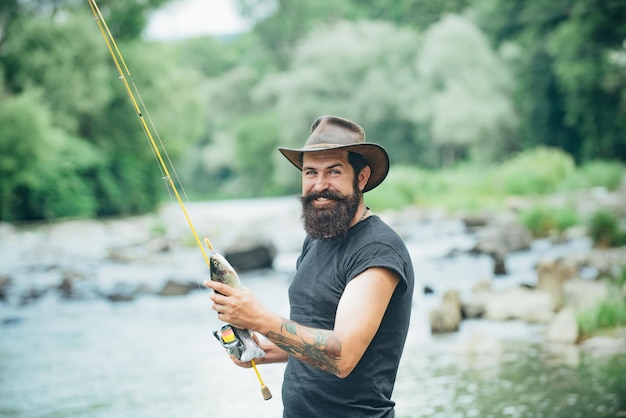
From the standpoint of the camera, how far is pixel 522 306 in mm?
9625

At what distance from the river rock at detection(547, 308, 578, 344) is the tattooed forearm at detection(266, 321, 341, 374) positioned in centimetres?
626

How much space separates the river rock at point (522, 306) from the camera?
935cm

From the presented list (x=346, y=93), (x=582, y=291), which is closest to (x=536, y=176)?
(x=346, y=93)

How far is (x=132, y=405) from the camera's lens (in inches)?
278

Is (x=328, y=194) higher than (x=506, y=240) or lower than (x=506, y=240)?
higher

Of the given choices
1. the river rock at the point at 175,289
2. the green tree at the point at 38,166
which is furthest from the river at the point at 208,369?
the green tree at the point at 38,166

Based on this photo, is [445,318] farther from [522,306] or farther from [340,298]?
[340,298]

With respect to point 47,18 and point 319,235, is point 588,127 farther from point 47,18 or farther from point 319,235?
point 319,235

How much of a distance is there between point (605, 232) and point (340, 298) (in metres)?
13.2

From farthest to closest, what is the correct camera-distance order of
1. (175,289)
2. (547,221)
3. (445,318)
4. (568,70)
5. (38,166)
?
(568,70) < (38,166) < (547,221) < (175,289) < (445,318)

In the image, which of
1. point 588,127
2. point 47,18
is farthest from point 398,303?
point 588,127

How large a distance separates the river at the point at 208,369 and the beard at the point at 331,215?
399 centimetres

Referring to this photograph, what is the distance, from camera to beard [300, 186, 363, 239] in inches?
92.7

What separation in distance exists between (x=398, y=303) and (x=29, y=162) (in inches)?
1098
